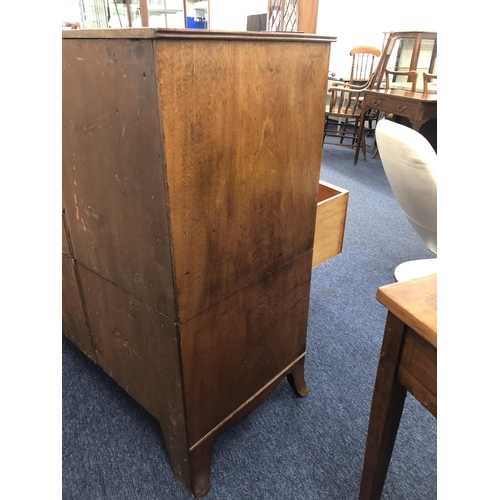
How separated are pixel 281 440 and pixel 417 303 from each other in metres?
0.78

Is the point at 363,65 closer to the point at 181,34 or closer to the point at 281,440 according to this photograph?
the point at 281,440

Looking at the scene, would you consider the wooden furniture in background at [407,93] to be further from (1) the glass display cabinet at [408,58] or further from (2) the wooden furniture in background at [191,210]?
(2) the wooden furniture in background at [191,210]

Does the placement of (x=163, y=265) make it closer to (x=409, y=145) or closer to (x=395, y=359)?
(x=395, y=359)

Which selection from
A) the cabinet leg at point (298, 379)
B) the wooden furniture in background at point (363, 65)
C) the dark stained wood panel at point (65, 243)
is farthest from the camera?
the wooden furniture in background at point (363, 65)

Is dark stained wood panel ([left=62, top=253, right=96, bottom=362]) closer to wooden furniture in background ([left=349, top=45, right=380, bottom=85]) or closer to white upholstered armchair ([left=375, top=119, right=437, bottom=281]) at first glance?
white upholstered armchair ([left=375, top=119, right=437, bottom=281])

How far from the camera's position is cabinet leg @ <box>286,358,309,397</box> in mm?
1278

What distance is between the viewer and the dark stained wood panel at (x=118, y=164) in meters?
0.63

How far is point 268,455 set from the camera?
1.15 metres

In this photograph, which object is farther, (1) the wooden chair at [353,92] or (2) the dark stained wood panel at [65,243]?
(1) the wooden chair at [353,92]

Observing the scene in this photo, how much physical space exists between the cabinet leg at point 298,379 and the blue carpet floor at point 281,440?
27 millimetres

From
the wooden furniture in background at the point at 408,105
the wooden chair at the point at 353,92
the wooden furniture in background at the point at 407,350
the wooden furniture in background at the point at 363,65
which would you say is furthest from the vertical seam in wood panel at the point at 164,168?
Answer: the wooden furniture in background at the point at 363,65

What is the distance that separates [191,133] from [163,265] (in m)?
0.24

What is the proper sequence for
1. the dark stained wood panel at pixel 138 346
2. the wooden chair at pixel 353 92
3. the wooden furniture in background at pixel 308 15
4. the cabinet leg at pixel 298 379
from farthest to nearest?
the wooden furniture in background at pixel 308 15 < the wooden chair at pixel 353 92 < the cabinet leg at pixel 298 379 < the dark stained wood panel at pixel 138 346
